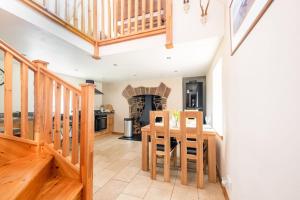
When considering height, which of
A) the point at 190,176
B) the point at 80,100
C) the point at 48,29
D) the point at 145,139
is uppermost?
the point at 48,29

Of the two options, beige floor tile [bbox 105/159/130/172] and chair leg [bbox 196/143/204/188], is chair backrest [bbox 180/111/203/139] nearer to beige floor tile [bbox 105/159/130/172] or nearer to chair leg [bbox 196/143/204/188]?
chair leg [bbox 196/143/204/188]

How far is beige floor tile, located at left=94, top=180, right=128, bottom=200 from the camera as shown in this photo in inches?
70.8

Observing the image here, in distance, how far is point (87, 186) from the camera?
1.44 metres

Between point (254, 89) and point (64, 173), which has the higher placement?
point (254, 89)

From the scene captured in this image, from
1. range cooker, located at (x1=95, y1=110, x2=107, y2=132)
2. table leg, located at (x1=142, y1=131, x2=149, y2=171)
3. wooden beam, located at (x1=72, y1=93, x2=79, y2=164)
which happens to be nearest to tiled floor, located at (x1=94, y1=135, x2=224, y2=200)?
table leg, located at (x1=142, y1=131, x2=149, y2=171)

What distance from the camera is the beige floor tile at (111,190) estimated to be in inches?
70.8

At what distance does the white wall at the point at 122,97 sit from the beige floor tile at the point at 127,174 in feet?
9.05

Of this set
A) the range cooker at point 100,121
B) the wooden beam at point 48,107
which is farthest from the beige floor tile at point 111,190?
the range cooker at point 100,121

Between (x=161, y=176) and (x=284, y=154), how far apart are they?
1999 mm

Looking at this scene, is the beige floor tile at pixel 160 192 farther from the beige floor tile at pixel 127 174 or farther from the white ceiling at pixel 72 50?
the white ceiling at pixel 72 50

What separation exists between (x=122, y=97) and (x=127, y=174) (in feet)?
11.9

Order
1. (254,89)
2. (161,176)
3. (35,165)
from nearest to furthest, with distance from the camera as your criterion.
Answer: (254,89)
(35,165)
(161,176)

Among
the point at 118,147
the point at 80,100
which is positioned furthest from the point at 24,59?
the point at 118,147

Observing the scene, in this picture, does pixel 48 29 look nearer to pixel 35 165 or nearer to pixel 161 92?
pixel 35 165
